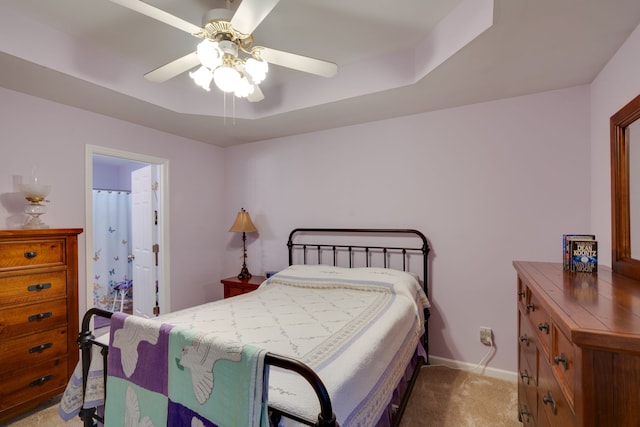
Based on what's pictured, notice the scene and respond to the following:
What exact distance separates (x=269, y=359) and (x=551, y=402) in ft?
3.41

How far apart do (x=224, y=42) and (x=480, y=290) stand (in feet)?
8.26

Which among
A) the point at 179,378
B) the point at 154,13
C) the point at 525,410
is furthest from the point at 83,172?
the point at 525,410

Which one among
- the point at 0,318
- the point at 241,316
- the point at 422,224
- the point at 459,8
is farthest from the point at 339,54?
the point at 0,318

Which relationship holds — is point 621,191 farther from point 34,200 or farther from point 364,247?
point 34,200

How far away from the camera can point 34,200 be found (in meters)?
2.14

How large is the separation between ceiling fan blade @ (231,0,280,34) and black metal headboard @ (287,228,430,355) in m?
2.00

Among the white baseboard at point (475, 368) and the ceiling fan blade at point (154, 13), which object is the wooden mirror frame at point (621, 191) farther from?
the ceiling fan blade at point (154, 13)

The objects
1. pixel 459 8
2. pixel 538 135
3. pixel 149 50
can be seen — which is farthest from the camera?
pixel 538 135

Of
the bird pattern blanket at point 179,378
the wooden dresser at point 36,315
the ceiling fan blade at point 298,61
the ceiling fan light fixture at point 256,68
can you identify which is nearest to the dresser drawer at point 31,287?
the wooden dresser at point 36,315

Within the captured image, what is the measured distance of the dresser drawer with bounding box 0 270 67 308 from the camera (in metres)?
1.93

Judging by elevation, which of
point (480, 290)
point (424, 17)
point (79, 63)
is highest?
point (424, 17)

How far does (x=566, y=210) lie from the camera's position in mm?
2236

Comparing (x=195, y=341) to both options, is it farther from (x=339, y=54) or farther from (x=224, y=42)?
(x=339, y=54)

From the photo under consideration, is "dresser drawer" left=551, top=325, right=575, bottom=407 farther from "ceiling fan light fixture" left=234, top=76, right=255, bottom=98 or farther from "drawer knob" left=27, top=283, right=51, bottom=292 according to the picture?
"drawer knob" left=27, top=283, right=51, bottom=292
